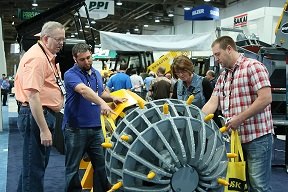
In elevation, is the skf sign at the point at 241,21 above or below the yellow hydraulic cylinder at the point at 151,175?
above

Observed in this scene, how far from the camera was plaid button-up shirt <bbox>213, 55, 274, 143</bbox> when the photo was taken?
105 inches

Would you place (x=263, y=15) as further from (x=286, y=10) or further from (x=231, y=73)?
(x=231, y=73)

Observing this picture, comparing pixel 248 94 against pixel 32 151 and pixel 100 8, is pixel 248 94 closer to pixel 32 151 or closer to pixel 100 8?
pixel 32 151

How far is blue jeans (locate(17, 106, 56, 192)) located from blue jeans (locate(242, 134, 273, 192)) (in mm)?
1711

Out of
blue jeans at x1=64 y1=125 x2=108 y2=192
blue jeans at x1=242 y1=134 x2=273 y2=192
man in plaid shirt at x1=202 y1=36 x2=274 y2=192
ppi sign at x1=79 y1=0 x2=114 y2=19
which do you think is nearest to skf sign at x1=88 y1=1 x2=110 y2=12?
ppi sign at x1=79 y1=0 x2=114 y2=19

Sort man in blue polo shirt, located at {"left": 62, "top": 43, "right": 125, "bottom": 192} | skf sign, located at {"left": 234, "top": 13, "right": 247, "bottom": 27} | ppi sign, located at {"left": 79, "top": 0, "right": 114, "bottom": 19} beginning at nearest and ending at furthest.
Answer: man in blue polo shirt, located at {"left": 62, "top": 43, "right": 125, "bottom": 192} → skf sign, located at {"left": 234, "top": 13, "right": 247, "bottom": 27} → ppi sign, located at {"left": 79, "top": 0, "right": 114, "bottom": 19}

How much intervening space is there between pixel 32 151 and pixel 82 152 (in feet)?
1.55

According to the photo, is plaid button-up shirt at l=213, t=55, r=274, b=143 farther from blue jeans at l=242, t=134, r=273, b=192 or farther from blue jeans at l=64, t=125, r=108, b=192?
blue jeans at l=64, t=125, r=108, b=192

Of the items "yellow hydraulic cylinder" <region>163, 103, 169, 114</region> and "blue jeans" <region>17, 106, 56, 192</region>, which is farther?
"blue jeans" <region>17, 106, 56, 192</region>

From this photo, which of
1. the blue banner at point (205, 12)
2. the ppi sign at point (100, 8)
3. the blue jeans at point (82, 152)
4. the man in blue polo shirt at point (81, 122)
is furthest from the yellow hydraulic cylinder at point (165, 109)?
the blue banner at point (205, 12)

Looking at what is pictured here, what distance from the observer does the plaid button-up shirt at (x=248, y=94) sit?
8.73ft

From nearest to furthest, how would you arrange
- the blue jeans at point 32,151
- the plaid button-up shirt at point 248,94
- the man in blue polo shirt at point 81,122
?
the plaid button-up shirt at point 248,94
the blue jeans at point 32,151
the man in blue polo shirt at point 81,122

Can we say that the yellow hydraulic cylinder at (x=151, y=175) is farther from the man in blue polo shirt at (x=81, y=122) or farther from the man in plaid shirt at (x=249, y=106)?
the man in blue polo shirt at (x=81, y=122)

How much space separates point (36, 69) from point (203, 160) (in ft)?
5.94
